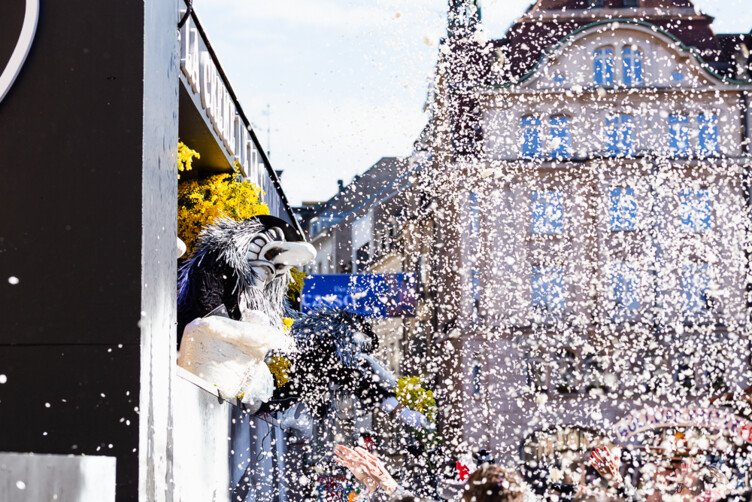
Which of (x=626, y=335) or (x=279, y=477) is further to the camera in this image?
(x=626, y=335)

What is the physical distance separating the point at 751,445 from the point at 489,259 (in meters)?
17.9

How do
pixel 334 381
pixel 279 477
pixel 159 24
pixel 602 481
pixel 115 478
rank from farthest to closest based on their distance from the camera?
pixel 279 477 < pixel 334 381 < pixel 602 481 < pixel 159 24 < pixel 115 478

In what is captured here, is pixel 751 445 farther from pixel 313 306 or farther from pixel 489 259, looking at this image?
pixel 489 259

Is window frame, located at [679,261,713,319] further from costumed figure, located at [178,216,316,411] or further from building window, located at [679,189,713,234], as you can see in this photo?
costumed figure, located at [178,216,316,411]

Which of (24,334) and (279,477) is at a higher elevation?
(24,334)

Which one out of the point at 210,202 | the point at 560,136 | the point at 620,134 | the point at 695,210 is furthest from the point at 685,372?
the point at 210,202

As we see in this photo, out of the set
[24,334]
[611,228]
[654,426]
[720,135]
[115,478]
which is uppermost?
[720,135]

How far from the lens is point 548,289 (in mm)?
28797

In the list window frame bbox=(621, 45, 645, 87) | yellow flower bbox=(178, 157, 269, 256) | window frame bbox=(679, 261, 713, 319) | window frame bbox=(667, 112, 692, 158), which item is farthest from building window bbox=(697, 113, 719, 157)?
yellow flower bbox=(178, 157, 269, 256)

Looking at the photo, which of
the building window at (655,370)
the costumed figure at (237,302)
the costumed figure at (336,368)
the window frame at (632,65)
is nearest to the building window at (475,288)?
the building window at (655,370)

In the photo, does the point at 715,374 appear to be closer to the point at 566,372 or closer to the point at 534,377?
the point at 566,372

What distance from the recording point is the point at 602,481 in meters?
4.98

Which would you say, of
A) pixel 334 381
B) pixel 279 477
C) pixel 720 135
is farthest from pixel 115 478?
pixel 720 135

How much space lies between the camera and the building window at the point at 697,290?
27.8m
